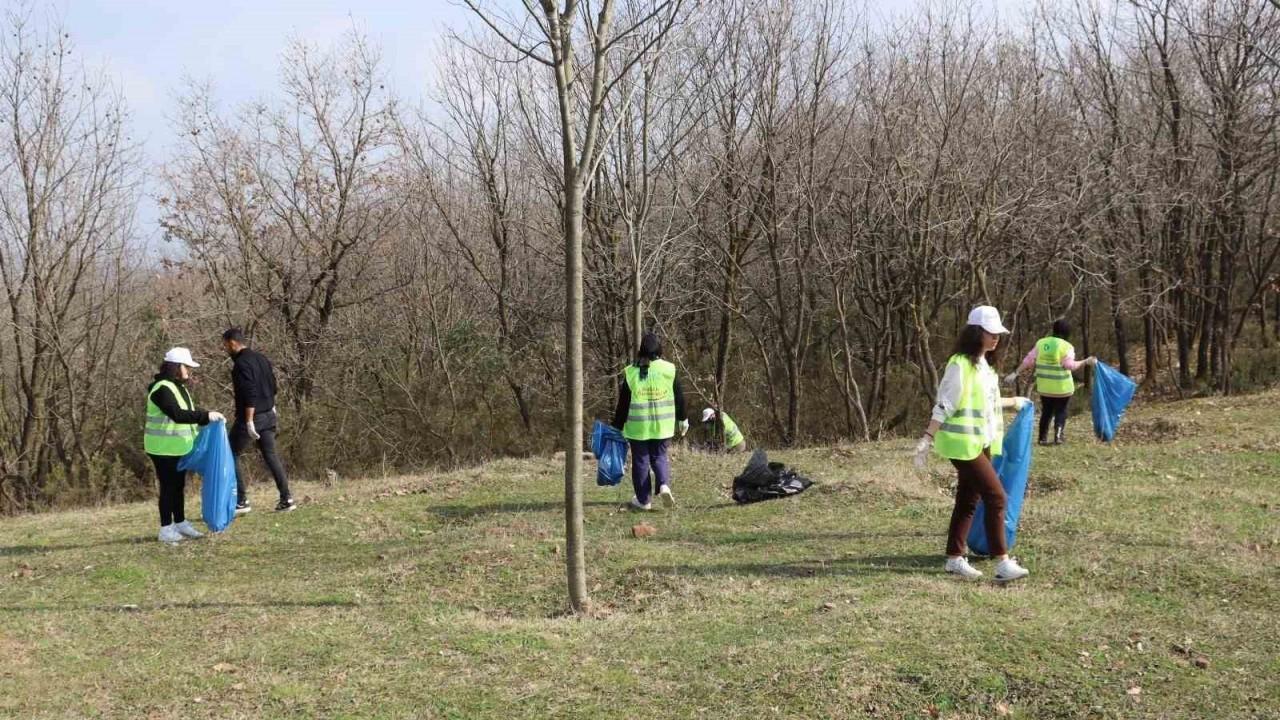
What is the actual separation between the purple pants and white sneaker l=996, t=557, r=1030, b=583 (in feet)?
11.9

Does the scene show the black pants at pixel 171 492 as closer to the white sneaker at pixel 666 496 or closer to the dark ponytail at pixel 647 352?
the dark ponytail at pixel 647 352

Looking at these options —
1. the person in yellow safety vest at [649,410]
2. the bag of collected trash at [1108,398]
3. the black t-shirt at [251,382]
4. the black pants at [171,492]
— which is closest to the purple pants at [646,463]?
the person in yellow safety vest at [649,410]

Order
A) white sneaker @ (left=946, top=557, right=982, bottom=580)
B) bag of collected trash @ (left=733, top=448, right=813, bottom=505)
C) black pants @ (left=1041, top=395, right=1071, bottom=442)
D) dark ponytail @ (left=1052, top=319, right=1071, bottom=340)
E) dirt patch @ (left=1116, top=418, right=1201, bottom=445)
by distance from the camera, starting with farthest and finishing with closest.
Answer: dirt patch @ (left=1116, top=418, right=1201, bottom=445)
black pants @ (left=1041, top=395, right=1071, bottom=442)
dark ponytail @ (left=1052, top=319, right=1071, bottom=340)
bag of collected trash @ (left=733, top=448, right=813, bottom=505)
white sneaker @ (left=946, top=557, right=982, bottom=580)

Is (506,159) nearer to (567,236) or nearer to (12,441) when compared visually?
(12,441)

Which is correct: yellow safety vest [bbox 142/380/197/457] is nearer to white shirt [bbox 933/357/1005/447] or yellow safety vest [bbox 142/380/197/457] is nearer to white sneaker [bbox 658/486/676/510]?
white sneaker [bbox 658/486/676/510]

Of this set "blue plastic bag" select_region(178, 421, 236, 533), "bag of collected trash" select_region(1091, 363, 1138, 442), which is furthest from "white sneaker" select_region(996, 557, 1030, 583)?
"bag of collected trash" select_region(1091, 363, 1138, 442)

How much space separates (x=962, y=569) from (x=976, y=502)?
1.58ft

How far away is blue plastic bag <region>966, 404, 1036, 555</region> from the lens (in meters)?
6.98

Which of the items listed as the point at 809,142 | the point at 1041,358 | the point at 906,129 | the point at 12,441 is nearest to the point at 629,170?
the point at 809,142

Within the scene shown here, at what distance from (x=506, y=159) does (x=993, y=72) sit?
11.0 m

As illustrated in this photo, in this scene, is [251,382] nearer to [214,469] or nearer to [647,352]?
[214,469]

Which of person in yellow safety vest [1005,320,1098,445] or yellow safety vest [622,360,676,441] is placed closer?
yellow safety vest [622,360,676,441]

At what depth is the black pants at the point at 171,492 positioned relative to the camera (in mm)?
8828

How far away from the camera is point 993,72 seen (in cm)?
1786
